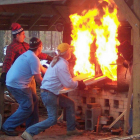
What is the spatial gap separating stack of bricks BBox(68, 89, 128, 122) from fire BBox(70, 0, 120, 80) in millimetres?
563

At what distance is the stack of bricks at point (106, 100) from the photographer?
299 inches

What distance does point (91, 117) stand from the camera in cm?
775

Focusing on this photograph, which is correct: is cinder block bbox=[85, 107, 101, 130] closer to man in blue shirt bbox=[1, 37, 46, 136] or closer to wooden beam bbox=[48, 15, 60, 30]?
man in blue shirt bbox=[1, 37, 46, 136]

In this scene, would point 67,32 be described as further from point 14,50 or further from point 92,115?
point 92,115

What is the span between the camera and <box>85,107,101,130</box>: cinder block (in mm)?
7719

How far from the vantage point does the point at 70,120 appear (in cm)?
704

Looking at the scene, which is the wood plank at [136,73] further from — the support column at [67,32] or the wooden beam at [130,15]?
the support column at [67,32]

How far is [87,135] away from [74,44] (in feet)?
9.06

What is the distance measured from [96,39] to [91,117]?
6.83ft

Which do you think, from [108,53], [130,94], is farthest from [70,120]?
[108,53]

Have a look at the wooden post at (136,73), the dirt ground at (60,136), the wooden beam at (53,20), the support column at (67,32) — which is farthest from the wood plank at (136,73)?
the wooden beam at (53,20)

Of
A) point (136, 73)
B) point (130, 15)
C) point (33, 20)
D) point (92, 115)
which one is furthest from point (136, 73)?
point (33, 20)

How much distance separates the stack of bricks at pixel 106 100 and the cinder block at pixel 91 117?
0.21 m

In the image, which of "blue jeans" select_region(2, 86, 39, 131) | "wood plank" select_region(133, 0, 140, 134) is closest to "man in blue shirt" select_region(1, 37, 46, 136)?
"blue jeans" select_region(2, 86, 39, 131)
